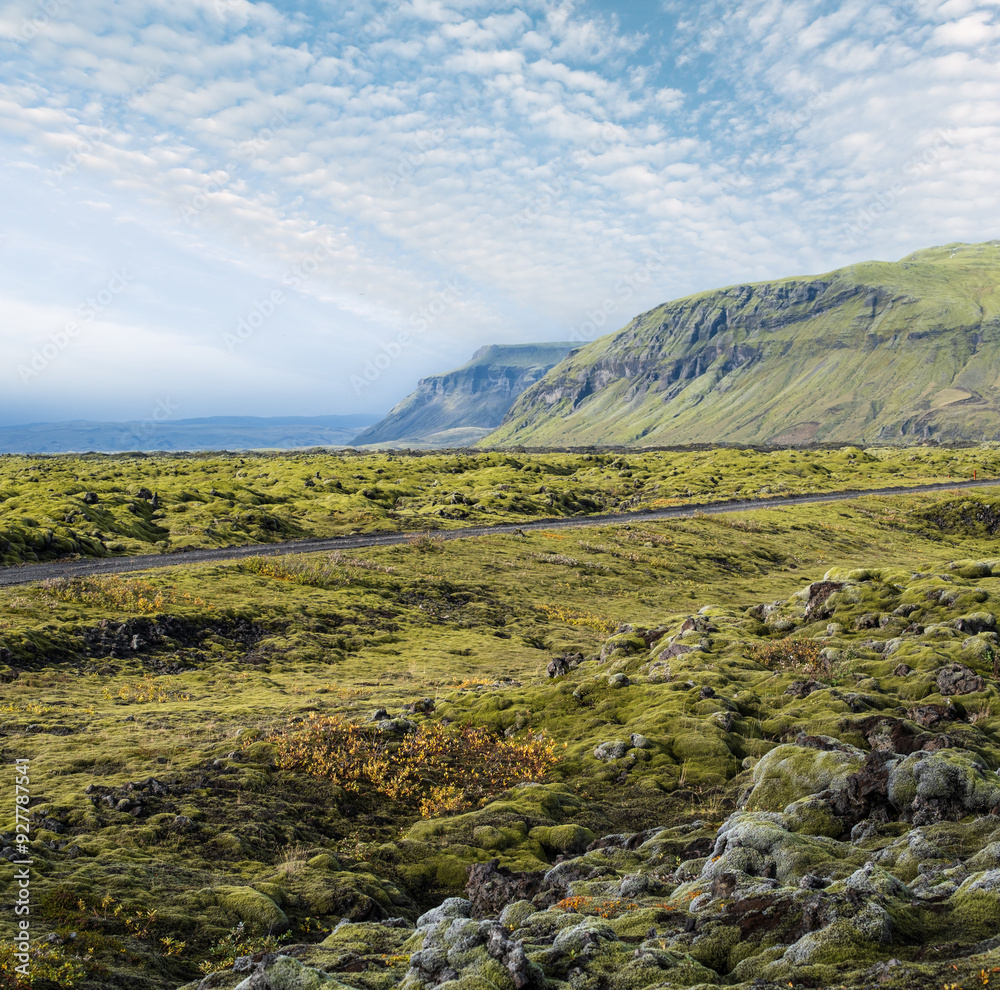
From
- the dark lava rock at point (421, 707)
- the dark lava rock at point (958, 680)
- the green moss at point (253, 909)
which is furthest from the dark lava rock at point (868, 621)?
the green moss at point (253, 909)

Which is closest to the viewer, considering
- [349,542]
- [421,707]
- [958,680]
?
[958,680]

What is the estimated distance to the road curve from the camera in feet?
152

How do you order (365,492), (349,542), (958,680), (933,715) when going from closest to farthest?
(933,715), (958,680), (349,542), (365,492)

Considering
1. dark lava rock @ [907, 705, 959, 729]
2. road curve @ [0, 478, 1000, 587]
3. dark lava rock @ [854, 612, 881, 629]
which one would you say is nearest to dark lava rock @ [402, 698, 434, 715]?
dark lava rock @ [907, 705, 959, 729]

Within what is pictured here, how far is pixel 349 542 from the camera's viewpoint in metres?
63.7

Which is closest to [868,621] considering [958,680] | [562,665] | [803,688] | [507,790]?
[958,680]

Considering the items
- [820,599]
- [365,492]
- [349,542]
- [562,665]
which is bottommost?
[562,665]

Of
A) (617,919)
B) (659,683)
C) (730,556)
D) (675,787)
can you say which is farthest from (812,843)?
(730,556)

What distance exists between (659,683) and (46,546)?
165 ft

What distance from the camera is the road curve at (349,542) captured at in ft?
152

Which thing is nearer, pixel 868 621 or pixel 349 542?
pixel 868 621

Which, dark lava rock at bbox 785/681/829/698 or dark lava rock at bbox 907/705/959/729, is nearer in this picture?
dark lava rock at bbox 907/705/959/729

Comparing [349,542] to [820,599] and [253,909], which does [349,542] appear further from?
[253,909]

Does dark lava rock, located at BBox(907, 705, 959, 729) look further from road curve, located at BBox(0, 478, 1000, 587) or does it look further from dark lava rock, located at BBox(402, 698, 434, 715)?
road curve, located at BBox(0, 478, 1000, 587)
